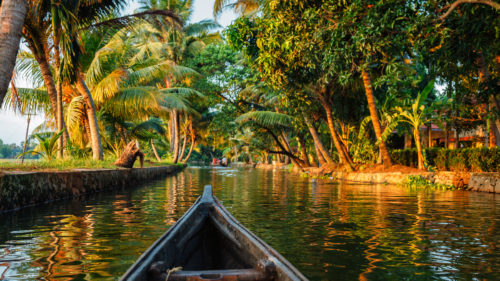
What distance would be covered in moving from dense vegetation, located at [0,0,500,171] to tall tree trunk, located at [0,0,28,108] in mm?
3349

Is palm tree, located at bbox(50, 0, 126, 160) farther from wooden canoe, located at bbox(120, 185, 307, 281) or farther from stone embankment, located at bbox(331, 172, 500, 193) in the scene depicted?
stone embankment, located at bbox(331, 172, 500, 193)

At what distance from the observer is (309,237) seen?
15.1 feet

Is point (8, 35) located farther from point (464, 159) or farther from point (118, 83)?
point (464, 159)

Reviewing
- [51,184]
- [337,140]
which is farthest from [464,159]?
[51,184]

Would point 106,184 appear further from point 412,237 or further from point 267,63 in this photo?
point 412,237

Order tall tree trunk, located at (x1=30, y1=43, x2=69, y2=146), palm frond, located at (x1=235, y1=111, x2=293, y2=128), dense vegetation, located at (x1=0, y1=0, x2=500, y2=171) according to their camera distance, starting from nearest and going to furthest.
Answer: dense vegetation, located at (x1=0, y1=0, x2=500, y2=171)
tall tree trunk, located at (x1=30, y1=43, x2=69, y2=146)
palm frond, located at (x1=235, y1=111, x2=293, y2=128)

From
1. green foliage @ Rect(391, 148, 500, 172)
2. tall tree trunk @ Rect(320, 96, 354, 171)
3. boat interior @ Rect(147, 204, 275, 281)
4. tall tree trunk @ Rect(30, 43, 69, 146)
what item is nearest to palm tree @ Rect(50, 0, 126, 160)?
tall tree trunk @ Rect(30, 43, 69, 146)

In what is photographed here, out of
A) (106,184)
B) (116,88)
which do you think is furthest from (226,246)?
(116,88)

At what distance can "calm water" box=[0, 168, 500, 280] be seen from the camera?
3.28m

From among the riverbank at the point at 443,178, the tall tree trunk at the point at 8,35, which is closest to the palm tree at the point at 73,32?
the tall tree trunk at the point at 8,35

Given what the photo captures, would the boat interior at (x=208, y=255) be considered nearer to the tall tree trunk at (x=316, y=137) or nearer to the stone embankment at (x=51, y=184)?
the stone embankment at (x=51, y=184)

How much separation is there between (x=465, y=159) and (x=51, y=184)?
38.9 feet

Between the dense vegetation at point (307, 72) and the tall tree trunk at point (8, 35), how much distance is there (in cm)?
335

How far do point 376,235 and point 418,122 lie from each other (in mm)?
9831
